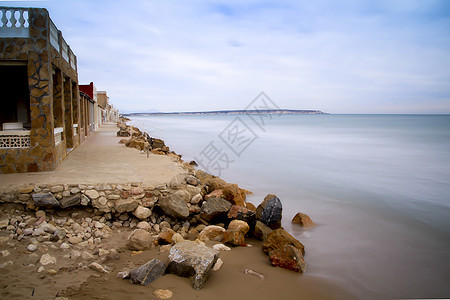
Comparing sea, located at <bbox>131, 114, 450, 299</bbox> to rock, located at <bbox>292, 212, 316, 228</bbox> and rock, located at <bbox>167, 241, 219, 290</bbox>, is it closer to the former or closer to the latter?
rock, located at <bbox>292, 212, 316, 228</bbox>

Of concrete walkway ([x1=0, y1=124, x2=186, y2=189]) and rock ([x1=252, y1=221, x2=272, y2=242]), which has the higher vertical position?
concrete walkway ([x1=0, y1=124, x2=186, y2=189])

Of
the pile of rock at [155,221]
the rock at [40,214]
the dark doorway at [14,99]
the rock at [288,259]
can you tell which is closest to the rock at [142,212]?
the pile of rock at [155,221]

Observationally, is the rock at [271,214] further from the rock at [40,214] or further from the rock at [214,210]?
the rock at [40,214]

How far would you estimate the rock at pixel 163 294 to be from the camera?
396 centimetres

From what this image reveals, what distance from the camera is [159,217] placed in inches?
275

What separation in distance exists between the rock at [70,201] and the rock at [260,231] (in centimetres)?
409

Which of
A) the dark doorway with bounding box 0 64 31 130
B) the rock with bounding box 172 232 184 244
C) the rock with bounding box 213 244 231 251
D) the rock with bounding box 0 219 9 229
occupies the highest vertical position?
the dark doorway with bounding box 0 64 31 130

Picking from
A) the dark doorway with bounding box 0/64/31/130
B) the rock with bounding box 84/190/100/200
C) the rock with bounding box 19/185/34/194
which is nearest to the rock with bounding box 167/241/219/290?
the rock with bounding box 84/190/100/200

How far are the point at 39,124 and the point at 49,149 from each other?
75cm

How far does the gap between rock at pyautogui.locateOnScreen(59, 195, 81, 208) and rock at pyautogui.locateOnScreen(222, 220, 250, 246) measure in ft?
11.3

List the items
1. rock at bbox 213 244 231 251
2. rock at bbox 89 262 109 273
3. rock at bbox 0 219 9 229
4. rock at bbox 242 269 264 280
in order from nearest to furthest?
rock at bbox 89 262 109 273 → rock at bbox 242 269 264 280 → rock at bbox 0 219 9 229 → rock at bbox 213 244 231 251

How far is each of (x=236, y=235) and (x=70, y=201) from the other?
12.5ft

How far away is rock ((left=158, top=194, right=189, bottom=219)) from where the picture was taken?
6730mm

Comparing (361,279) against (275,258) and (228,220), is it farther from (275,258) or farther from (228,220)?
(228,220)
